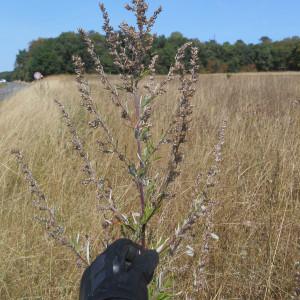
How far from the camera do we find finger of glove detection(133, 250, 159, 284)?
984 millimetres

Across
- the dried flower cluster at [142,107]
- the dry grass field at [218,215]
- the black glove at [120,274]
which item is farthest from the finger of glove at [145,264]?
the dry grass field at [218,215]

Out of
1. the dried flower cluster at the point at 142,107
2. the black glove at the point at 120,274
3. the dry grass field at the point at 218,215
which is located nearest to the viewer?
the black glove at the point at 120,274

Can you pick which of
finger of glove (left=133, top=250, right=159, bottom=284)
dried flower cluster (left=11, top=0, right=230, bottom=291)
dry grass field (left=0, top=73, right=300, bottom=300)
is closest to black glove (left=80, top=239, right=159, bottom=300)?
finger of glove (left=133, top=250, right=159, bottom=284)

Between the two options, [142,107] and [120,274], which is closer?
[120,274]

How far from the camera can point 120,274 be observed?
0.93 m

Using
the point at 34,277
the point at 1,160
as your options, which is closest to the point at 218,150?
the point at 34,277

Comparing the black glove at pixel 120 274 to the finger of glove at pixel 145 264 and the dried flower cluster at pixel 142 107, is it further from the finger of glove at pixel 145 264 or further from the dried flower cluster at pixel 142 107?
the dried flower cluster at pixel 142 107

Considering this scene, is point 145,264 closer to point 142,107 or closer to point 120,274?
point 120,274

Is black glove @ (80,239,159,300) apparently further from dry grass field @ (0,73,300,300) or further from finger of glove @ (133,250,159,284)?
dry grass field @ (0,73,300,300)

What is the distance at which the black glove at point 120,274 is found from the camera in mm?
898

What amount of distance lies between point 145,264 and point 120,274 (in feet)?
0.29

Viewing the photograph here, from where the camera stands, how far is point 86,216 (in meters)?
3.14

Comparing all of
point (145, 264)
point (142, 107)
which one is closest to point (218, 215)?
point (142, 107)

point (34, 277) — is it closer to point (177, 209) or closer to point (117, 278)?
point (177, 209)
